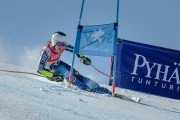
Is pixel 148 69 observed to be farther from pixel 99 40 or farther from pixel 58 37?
pixel 58 37

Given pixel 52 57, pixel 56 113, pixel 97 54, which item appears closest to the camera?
pixel 56 113

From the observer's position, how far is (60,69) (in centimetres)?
818

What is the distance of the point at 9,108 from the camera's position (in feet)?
8.32

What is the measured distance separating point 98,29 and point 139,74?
1.59 m

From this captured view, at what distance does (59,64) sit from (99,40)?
1.93 meters

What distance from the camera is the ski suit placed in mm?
7266

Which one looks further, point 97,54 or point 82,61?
point 82,61

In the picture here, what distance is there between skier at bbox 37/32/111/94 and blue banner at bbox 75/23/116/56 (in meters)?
0.81

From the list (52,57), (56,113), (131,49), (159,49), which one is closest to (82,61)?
(52,57)

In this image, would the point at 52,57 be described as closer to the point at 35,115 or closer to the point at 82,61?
the point at 82,61

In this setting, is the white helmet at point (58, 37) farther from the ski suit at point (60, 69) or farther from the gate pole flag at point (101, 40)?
the gate pole flag at point (101, 40)

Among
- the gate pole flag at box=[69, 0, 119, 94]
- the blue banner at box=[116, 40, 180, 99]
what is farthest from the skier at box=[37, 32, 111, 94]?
the gate pole flag at box=[69, 0, 119, 94]

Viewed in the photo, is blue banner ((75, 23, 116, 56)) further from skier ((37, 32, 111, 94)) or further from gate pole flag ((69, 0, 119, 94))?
skier ((37, 32, 111, 94))

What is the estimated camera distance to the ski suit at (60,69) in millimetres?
7266
